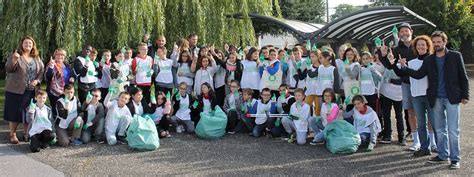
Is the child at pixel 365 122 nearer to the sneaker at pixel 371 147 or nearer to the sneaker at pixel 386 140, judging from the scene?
the sneaker at pixel 371 147

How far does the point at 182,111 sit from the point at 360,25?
4.51 m

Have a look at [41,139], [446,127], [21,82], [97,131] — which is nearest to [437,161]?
[446,127]

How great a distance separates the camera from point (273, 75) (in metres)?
8.09

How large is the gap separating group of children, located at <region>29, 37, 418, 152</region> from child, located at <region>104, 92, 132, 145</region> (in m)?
0.02

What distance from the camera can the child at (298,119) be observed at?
7203mm

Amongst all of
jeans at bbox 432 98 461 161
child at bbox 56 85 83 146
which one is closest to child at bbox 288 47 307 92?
jeans at bbox 432 98 461 161

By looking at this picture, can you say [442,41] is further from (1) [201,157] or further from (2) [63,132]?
(2) [63,132]

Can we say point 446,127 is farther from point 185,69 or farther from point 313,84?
point 185,69

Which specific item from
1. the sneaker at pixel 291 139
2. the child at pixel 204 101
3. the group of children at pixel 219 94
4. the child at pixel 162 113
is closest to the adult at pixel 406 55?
the group of children at pixel 219 94

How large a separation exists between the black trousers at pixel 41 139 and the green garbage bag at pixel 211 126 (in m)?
2.15

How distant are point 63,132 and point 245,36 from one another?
18.7ft

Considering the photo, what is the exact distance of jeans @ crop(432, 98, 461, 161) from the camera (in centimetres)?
558

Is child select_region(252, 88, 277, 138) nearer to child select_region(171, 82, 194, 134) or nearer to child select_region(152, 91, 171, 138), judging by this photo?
child select_region(171, 82, 194, 134)

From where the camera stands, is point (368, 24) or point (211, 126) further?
point (368, 24)
